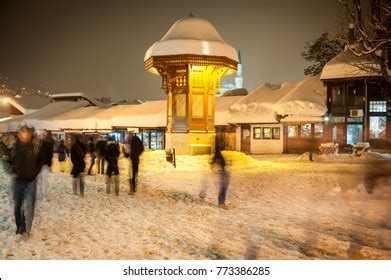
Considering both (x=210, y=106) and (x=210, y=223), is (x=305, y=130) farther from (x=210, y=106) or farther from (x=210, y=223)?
(x=210, y=223)

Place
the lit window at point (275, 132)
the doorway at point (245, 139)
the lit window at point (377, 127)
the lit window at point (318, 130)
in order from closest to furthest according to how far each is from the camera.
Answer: the lit window at point (377, 127) < the lit window at point (318, 130) < the lit window at point (275, 132) < the doorway at point (245, 139)

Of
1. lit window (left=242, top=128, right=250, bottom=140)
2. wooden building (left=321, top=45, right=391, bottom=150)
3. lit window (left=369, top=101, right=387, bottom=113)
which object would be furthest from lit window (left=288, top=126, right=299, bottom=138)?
lit window (left=369, top=101, right=387, bottom=113)

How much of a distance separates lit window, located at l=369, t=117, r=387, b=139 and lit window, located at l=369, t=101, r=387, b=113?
24.9 inches

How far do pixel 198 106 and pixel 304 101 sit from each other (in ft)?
37.6

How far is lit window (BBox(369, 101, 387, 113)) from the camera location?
31.1 meters

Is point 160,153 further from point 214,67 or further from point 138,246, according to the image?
point 138,246

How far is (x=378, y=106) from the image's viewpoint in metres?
31.4

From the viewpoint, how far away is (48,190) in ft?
45.3

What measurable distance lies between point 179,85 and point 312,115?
1285 cm

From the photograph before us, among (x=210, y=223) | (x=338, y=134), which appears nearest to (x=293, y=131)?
(x=338, y=134)

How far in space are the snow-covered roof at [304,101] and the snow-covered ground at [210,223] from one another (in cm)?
1818

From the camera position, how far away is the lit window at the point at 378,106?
3114 centimetres

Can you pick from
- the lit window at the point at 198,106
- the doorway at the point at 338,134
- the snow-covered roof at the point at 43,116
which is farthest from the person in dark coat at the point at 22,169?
the snow-covered roof at the point at 43,116

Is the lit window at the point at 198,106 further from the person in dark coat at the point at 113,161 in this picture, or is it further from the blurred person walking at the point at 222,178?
the blurred person walking at the point at 222,178
